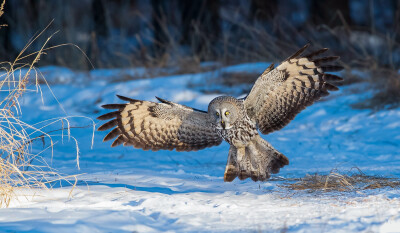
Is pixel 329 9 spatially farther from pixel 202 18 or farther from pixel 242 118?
pixel 242 118

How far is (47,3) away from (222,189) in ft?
34.2

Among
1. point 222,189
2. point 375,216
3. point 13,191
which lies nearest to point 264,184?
point 222,189

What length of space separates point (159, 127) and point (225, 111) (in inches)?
26.7

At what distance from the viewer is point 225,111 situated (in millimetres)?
4355

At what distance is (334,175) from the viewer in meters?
4.11

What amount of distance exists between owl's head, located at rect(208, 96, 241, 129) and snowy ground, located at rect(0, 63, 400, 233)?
1.62 feet

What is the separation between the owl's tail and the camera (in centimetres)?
443

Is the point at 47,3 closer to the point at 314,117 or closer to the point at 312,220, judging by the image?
the point at 314,117

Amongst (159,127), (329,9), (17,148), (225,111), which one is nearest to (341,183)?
(225,111)

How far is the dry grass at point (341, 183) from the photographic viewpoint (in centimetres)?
390

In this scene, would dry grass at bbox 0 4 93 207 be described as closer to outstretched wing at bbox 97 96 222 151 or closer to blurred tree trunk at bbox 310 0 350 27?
A: outstretched wing at bbox 97 96 222 151

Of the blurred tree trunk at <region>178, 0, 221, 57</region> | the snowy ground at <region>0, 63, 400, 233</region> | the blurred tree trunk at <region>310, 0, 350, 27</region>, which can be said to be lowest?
the snowy ground at <region>0, 63, 400, 233</region>

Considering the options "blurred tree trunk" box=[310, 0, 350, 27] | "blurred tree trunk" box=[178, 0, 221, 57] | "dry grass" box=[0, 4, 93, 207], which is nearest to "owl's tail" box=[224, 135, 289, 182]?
"dry grass" box=[0, 4, 93, 207]

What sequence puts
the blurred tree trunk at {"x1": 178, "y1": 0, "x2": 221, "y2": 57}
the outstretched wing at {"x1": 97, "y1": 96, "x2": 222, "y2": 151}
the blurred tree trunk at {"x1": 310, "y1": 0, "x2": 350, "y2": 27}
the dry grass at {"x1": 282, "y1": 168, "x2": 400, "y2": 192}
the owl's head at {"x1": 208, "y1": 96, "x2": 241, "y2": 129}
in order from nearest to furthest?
the dry grass at {"x1": 282, "y1": 168, "x2": 400, "y2": 192} → the owl's head at {"x1": 208, "y1": 96, "x2": 241, "y2": 129} → the outstretched wing at {"x1": 97, "y1": 96, "x2": 222, "y2": 151} → the blurred tree trunk at {"x1": 178, "y1": 0, "x2": 221, "y2": 57} → the blurred tree trunk at {"x1": 310, "y1": 0, "x2": 350, "y2": 27}
